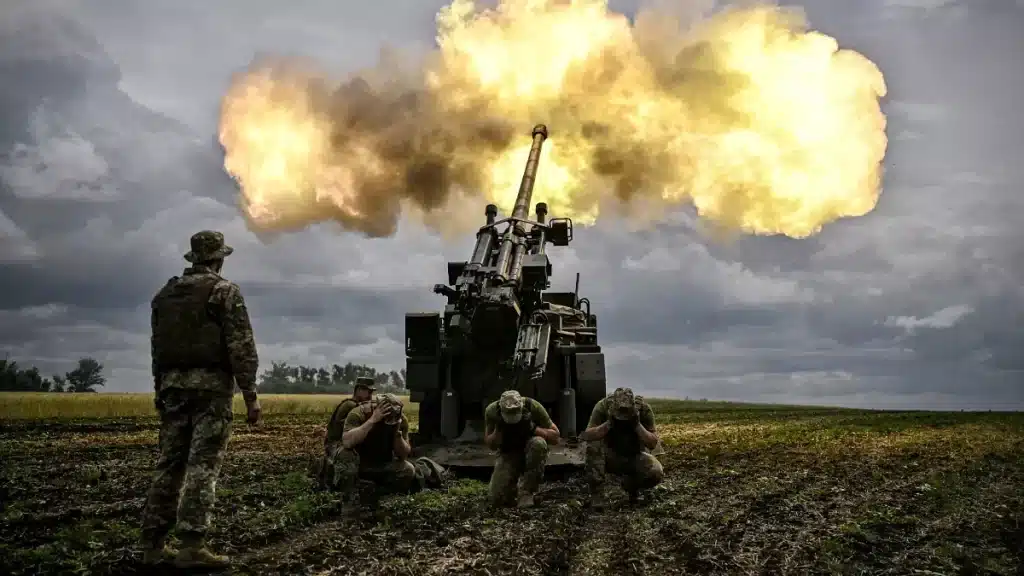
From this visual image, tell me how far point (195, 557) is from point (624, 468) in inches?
224

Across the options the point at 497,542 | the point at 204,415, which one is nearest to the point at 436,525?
the point at 497,542

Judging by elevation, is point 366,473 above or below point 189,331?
below

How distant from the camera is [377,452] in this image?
1033cm

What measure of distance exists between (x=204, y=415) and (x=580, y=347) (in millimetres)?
8796

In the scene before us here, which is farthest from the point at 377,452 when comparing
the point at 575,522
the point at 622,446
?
the point at 622,446

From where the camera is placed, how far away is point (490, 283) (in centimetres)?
1440

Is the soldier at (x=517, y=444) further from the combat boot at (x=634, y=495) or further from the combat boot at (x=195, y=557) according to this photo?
the combat boot at (x=195, y=557)

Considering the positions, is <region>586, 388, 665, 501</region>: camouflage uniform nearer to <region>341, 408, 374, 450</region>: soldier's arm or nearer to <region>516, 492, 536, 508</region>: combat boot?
<region>516, 492, 536, 508</region>: combat boot

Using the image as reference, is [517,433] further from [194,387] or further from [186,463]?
[194,387]

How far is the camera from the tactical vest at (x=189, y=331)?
6758 mm

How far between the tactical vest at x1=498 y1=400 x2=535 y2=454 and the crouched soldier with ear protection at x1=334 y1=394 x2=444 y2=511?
3.86ft

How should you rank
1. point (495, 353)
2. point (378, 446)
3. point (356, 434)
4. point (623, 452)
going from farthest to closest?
point (495, 353), point (623, 452), point (378, 446), point (356, 434)

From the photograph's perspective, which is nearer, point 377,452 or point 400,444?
point 400,444

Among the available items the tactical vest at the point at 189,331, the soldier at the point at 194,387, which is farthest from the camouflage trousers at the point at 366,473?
the tactical vest at the point at 189,331
